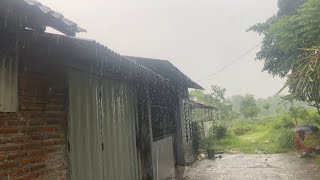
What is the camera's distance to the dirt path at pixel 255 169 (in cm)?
1160

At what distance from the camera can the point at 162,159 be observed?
35.6 ft

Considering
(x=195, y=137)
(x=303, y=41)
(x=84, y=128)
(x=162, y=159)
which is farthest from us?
(x=195, y=137)

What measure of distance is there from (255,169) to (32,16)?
12275 millimetres

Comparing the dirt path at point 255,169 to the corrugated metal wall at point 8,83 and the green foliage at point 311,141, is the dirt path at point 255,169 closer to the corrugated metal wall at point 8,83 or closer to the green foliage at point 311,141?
the green foliage at point 311,141

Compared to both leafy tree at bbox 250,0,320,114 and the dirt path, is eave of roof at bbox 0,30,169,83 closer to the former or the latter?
leafy tree at bbox 250,0,320,114

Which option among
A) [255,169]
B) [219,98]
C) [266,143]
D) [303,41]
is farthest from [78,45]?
[219,98]

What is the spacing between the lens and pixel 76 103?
5414 mm

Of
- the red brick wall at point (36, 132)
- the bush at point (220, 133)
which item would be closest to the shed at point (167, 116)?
the red brick wall at point (36, 132)

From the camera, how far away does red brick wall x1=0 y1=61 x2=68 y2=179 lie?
12.3 feet

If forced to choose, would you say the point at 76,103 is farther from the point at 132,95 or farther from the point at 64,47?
the point at 132,95

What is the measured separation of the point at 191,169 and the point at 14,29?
11617mm

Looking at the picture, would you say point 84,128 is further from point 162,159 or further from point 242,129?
point 242,129

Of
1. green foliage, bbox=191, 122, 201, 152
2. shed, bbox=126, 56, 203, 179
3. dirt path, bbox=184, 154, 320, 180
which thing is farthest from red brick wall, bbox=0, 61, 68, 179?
green foliage, bbox=191, 122, 201, 152

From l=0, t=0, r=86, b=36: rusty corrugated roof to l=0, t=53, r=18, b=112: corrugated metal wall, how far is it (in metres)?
1.07
